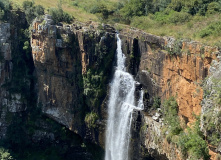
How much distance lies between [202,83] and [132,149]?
8.99 meters

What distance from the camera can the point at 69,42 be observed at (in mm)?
24875

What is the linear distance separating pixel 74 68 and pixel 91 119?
476cm

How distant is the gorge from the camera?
17.9 m

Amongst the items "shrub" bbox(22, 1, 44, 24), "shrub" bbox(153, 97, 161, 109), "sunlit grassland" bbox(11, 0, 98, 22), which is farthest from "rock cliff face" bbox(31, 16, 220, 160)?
"sunlit grassland" bbox(11, 0, 98, 22)

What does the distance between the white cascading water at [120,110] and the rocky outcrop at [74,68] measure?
0.76 m

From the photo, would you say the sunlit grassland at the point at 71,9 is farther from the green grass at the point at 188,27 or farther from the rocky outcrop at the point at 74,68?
the green grass at the point at 188,27

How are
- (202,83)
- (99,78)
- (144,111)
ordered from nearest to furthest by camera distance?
(202,83) → (144,111) → (99,78)

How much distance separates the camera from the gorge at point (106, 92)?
1792cm

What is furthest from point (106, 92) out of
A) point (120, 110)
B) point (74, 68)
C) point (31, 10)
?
point (31, 10)

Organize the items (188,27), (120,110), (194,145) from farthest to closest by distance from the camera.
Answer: (120,110) < (188,27) < (194,145)

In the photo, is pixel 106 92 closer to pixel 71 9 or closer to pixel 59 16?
pixel 59 16

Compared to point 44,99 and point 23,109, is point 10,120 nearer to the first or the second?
point 23,109

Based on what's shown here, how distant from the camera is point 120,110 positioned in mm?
23984

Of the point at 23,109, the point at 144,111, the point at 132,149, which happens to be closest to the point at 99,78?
the point at 144,111
